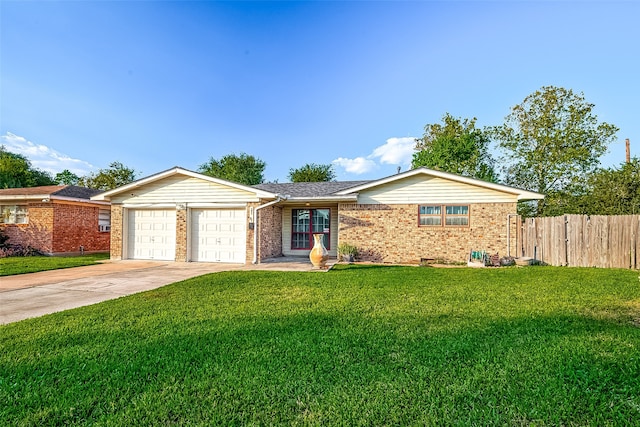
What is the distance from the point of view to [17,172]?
29.4 m

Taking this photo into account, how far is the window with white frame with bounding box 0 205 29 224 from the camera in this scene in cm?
1560

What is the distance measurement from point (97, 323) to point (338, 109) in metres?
15.8

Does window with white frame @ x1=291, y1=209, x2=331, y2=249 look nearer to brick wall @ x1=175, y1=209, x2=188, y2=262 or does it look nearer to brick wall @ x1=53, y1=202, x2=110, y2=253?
brick wall @ x1=175, y1=209, x2=188, y2=262

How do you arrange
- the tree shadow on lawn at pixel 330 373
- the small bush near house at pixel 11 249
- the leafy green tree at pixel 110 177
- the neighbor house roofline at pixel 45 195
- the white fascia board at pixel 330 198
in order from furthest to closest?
the leafy green tree at pixel 110 177 → the neighbor house roofline at pixel 45 195 → the small bush near house at pixel 11 249 → the white fascia board at pixel 330 198 → the tree shadow on lawn at pixel 330 373

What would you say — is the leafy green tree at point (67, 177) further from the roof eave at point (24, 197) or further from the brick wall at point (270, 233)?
the brick wall at point (270, 233)

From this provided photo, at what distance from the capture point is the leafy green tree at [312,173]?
3516 centimetres

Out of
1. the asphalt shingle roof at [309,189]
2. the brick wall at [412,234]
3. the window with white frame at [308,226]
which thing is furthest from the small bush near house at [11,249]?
the brick wall at [412,234]

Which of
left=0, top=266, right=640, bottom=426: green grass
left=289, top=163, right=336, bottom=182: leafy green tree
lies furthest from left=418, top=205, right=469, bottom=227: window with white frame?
left=289, top=163, right=336, bottom=182: leafy green tree

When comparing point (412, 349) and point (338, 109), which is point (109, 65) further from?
point (412, 349)

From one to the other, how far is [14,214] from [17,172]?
19.2 metres

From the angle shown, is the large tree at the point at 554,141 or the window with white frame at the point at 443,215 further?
the large tree at the point at 554,141

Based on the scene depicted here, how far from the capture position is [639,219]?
958 cm

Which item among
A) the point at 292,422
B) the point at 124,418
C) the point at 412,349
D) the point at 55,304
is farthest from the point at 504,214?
the point at 55,304

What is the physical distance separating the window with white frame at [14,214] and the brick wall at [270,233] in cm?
1258
